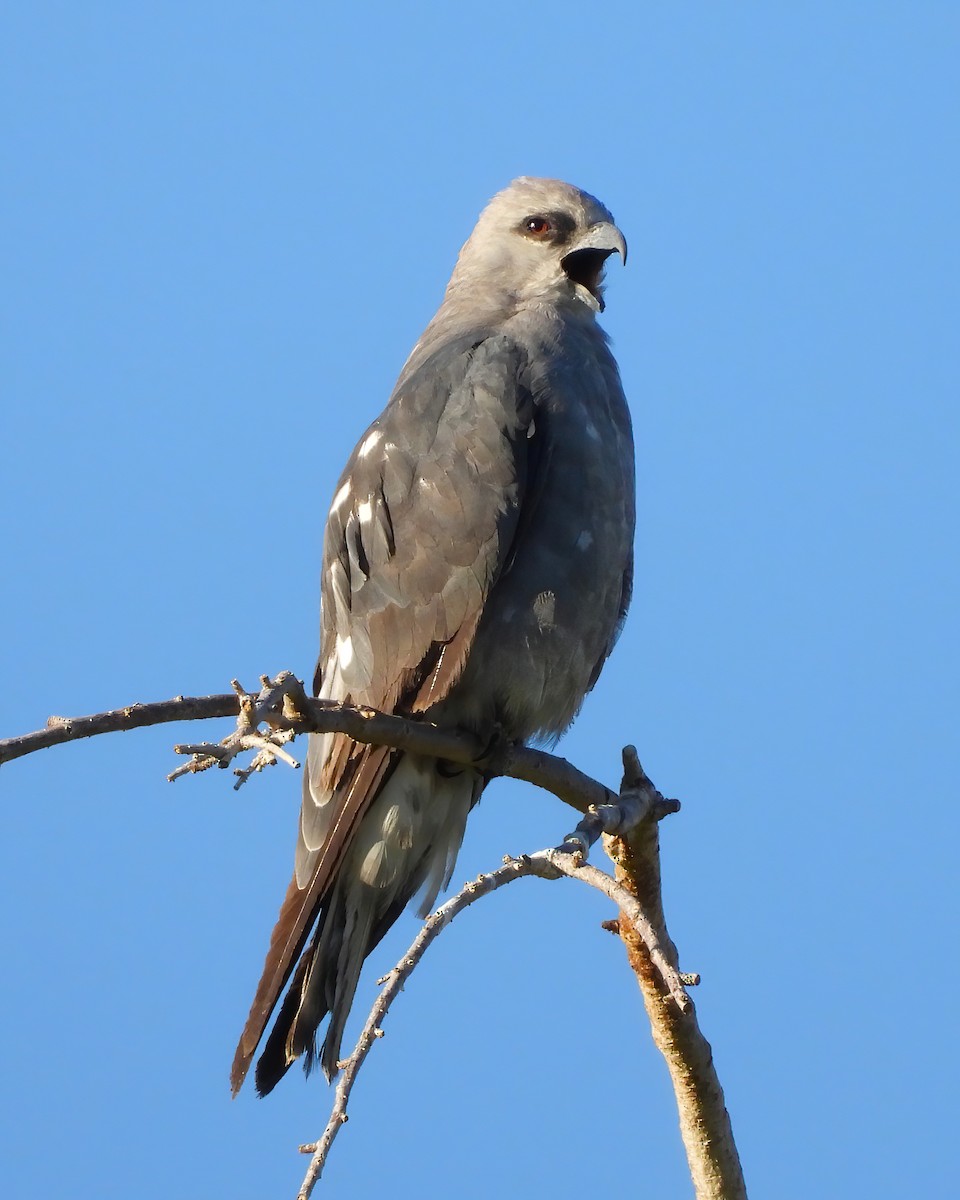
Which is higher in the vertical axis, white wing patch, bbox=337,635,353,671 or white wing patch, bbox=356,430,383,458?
white wing patch, bbox=356,430,383,458

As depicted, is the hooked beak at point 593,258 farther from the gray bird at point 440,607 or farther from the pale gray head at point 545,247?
the gray bird at point 440,607

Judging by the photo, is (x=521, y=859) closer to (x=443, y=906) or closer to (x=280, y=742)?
(x=443, y=906)

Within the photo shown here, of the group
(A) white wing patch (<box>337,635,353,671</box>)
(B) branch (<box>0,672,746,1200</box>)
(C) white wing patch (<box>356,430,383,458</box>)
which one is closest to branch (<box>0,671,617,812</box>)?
(B) branch (<box>0,672,746,1200</box>)

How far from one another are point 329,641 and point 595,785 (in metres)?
0.98

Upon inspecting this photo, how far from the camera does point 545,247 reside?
15.9ft

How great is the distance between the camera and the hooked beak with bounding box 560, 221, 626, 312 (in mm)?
4699

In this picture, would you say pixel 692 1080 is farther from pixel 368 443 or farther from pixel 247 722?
pixel 368 443

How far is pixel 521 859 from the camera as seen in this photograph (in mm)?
A: 2949

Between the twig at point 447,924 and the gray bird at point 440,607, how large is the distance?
3.49 feet

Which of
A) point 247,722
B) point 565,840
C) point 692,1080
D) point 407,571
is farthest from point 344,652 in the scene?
point 247,722

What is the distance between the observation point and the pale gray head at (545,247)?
15.5 feet

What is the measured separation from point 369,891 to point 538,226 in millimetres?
2259

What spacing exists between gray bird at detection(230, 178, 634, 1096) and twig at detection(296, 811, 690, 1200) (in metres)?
1.06

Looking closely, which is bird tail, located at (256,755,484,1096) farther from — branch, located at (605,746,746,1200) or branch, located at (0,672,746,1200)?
branch, located at (605,746,746,1200)
